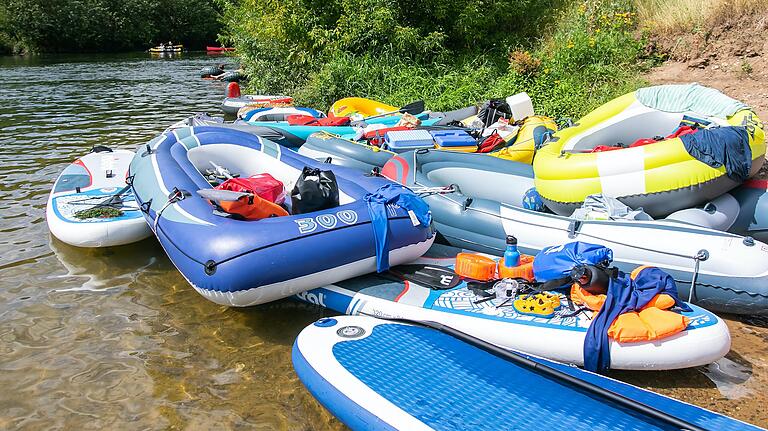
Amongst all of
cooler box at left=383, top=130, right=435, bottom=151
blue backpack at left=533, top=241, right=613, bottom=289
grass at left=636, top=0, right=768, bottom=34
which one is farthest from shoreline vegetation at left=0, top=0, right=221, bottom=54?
blue backpack at left=533, top=241, right=613, bottom=289

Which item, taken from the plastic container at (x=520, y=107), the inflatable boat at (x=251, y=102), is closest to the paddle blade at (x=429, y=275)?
the plastic container at (x=520, y=107)

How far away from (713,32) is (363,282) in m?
6.12

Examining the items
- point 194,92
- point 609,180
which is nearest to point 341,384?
point 609,180

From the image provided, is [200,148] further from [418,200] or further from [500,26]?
[500,26]

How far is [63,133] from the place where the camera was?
30.5 ft

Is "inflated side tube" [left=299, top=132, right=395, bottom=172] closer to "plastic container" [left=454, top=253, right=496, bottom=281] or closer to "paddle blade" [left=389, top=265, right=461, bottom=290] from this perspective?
"paddle blade" [left=389, top=265, right=461, bottom=290]

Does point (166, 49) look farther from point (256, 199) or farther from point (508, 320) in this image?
point (508, 320)

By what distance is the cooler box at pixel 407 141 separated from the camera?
19.1ft

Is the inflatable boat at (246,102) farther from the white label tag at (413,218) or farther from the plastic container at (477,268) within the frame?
the plastic container at (477,268)

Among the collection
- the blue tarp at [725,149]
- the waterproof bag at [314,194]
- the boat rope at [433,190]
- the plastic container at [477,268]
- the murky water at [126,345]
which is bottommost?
the murky water at [126,345]

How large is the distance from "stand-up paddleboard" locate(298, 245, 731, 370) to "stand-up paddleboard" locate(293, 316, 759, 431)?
239mm

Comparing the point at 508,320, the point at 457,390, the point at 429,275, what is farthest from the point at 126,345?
the point at 508,320

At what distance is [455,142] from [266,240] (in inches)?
120

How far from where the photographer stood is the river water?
2.92 m
